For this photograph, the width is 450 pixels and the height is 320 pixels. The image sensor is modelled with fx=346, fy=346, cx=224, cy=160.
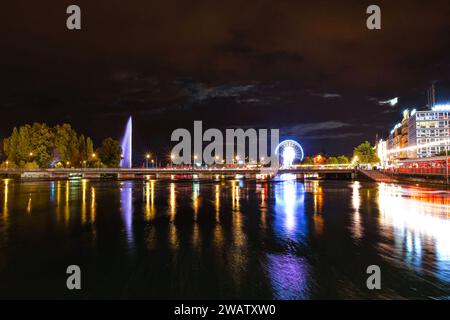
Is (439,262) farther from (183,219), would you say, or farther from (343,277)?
(183,219)

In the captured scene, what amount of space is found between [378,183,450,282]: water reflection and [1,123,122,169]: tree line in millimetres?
111202

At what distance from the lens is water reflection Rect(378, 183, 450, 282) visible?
1279cm

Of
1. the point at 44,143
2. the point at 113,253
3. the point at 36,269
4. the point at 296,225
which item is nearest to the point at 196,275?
the point at 113,253

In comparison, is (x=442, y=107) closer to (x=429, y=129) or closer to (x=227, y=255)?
(x=429, y=129)

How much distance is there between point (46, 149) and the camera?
116 metres

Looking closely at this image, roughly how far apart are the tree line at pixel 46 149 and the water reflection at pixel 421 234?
365 ft

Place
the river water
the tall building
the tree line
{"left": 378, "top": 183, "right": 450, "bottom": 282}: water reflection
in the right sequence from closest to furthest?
1. the river water
2. {"left": 378, "top": 183, "right": 450, "bottom": 282}: water reflection
3. the tree line
4. the tall building

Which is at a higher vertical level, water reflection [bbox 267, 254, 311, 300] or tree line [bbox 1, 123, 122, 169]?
tree line [bbox 1, 123, 122, 169]

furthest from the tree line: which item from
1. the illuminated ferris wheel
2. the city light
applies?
the city light

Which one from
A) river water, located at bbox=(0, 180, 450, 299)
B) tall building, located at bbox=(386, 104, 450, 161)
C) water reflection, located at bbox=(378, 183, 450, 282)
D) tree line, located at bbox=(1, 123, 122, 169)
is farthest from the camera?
tall building, located at bbox=(386, 104, 450, 161)

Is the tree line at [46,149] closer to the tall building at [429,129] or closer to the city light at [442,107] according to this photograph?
the tall building at [429,129]

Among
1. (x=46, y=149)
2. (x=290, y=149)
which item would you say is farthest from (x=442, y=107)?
(x=46, y=149)

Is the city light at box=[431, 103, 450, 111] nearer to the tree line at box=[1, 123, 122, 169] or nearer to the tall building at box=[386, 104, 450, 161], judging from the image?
the tall building at box=[386, 104, 450, 161]
